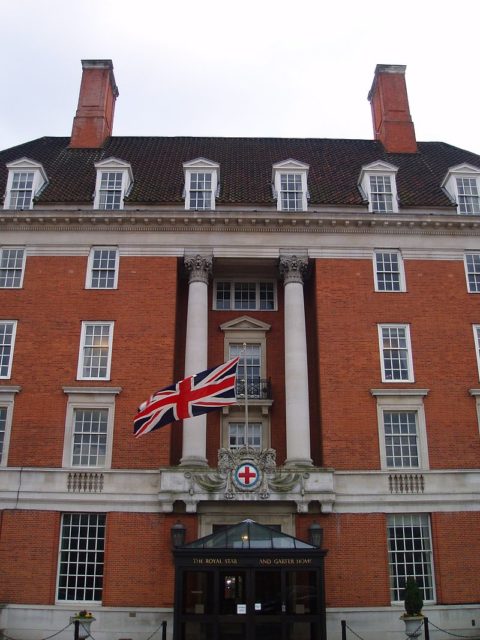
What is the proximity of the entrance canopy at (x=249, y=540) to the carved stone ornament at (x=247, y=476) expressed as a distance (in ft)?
7.66

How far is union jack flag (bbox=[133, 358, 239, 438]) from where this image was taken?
22266 mm

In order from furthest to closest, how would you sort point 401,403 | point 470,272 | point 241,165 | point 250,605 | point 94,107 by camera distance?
point 94,107, point 241,165, point 470,272, point 401,403, point 250,605

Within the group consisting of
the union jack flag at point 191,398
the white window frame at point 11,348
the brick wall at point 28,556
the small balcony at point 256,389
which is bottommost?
the brick wall at point 28,556

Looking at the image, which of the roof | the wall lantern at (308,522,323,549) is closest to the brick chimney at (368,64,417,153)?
the roof

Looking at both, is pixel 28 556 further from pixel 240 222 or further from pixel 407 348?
pixel 407 348

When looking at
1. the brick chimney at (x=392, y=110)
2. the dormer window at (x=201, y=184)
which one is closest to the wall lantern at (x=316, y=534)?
the dormer window at (x=201, y=184)

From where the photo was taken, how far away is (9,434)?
2500cm

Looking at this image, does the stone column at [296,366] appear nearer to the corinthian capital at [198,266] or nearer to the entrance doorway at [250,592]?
the corinthian capital at [198,266]

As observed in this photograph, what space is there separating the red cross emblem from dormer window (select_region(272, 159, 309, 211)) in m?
11.5

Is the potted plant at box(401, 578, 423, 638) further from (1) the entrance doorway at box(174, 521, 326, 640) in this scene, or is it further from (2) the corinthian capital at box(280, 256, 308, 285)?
(2) the corinthian capital at box(280, 256, 308, 285)

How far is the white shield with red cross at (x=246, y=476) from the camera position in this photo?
23.6 metres

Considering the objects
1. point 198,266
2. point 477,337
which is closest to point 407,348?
point 477,337

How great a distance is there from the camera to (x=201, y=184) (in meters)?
29.4

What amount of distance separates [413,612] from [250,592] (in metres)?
5.18
